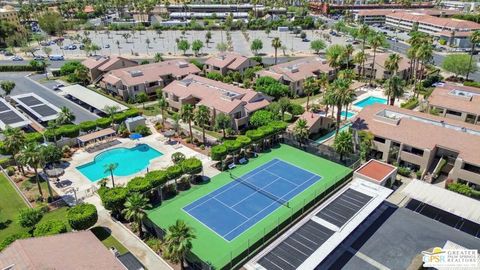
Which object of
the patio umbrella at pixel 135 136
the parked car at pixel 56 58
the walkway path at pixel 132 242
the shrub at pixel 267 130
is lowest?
the walkway path at pixel 132 242

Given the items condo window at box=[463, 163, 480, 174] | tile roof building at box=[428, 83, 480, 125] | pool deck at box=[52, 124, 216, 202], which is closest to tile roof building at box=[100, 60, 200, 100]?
pool deck at box=[52, 124, 216, 202]

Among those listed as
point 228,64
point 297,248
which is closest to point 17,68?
point 228,64

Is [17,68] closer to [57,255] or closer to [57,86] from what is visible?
[57,86]

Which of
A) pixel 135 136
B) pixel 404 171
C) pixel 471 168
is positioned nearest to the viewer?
pixel 471 168

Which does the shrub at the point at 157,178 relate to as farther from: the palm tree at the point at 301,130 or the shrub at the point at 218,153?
the palm tree at the point at 301,130

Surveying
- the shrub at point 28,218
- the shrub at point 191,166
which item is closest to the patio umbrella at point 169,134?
the shrub at point 191,166

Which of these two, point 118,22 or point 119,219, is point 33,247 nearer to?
point 119,219
